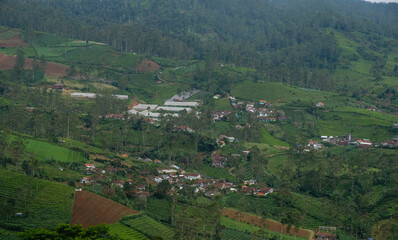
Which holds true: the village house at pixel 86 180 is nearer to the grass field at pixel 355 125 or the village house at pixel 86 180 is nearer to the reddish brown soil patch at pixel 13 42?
the grass field at pixel 355 125

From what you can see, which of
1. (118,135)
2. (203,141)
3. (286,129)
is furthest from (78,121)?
(286,129)

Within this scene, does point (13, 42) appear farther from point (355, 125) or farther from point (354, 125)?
point (355, 125)

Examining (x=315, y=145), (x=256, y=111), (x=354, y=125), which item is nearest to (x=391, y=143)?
(x=354, y=125)

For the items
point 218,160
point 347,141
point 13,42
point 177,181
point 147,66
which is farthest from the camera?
point 13,42

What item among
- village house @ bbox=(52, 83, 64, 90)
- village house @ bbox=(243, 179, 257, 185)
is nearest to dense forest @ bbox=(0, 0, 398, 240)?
village house @ bbox=(243, 179, 257, 185)

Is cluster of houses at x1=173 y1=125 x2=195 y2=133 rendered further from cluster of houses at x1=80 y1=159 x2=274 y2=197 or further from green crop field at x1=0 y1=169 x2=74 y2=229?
green crop field at x1=0 y1=169 x2=74 y2=229

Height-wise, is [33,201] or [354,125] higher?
[354,125]
